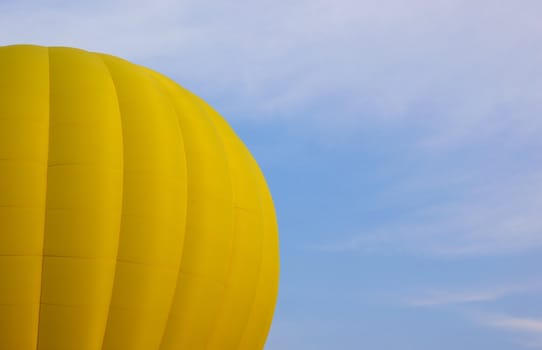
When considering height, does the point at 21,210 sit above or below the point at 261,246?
below

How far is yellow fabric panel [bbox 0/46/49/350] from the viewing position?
11.3 metres

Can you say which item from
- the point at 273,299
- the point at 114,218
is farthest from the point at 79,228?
the point at 273,299

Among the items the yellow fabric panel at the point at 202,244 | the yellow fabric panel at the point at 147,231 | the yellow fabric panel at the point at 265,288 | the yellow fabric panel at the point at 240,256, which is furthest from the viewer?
the yellow fabric panel at the point at 265,288

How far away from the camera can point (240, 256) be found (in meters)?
13.2

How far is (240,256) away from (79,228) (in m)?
2.73

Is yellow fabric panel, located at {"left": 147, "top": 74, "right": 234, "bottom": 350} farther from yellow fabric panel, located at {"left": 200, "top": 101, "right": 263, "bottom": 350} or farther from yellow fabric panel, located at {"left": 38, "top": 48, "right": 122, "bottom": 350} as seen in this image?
yellow fabric panel, located at {"left": 38, "top": 48, "right": 122, "bottom": 350}

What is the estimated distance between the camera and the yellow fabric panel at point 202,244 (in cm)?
1230

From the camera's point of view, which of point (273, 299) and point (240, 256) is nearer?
point (240, 256)

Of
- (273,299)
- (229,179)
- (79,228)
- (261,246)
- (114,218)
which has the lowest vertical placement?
(273,299)

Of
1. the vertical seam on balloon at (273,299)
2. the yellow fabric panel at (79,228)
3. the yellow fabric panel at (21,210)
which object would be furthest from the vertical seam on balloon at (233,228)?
the yellow fabric panel at (21,210)

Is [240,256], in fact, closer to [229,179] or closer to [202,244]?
[202,244]

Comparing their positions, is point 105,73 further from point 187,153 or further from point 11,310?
point 11,310

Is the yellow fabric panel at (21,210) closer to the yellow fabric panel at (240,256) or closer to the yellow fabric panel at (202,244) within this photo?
the yellow fabric panel at (202,244)

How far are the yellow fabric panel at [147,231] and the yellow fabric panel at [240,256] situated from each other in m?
1.10
